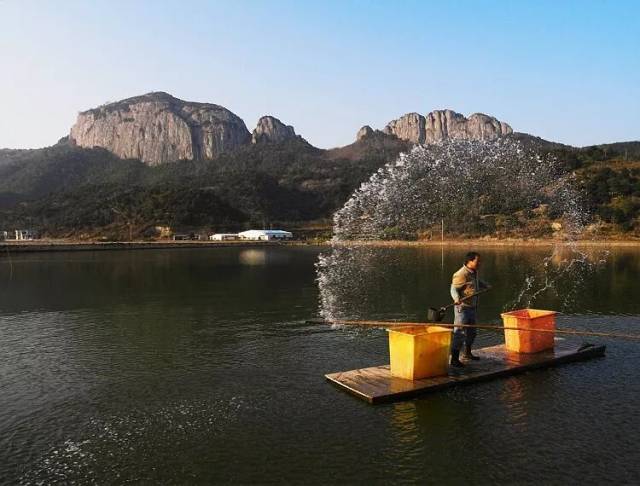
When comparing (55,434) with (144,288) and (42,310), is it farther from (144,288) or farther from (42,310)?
(144,288)

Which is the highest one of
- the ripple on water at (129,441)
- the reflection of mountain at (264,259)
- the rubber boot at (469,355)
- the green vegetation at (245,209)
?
the green vegetation at (245,209)

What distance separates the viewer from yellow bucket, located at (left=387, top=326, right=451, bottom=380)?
1212cm

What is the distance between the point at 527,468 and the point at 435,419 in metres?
2.27

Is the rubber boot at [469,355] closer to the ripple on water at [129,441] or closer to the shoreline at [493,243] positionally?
the ripple on water at [129,441]

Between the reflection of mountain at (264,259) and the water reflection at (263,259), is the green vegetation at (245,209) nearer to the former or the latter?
the reflection of mountain at (264,259)

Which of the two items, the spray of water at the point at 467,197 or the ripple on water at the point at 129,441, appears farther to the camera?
the spray of water at the point at 467,197

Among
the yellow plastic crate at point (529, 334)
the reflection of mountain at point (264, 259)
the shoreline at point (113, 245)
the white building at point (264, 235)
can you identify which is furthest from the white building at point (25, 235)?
the yellow plastic crate at point (529, 334)

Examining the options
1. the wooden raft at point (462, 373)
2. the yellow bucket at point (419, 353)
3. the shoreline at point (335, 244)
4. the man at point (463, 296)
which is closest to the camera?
the wooden raft at point (462, 373)

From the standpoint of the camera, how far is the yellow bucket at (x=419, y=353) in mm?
12125

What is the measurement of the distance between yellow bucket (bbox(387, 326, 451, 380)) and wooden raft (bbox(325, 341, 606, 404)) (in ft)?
0.58

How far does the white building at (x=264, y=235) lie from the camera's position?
14900 centimetres

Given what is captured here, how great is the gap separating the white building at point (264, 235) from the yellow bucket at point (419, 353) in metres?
136

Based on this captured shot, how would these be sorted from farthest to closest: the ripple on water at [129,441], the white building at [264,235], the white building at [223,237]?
the white building at [264,235] → the white building at [223,237] → the ripple on water at [129,441]

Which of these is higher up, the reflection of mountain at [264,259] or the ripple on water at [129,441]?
the ripple on water at [129,441]
